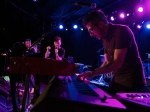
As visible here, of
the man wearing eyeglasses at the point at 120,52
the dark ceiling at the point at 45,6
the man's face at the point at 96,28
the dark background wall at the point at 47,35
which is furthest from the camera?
the dark background wall at the point at 47,35

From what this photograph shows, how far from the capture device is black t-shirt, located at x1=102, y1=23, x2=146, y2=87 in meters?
2.10

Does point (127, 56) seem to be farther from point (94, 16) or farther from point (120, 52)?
point (94, 16)

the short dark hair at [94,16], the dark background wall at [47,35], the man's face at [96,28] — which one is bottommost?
the man's face at [96,28]

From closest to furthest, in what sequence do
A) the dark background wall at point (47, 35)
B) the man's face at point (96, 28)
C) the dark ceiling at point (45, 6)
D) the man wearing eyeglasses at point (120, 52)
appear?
the man wearing eyeglasses at point (120, 52) < the man's face at point (96, 28) < the dark ceiling at point (45, 6) < the dark background wall at point (47, 35)

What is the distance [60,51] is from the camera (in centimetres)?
836

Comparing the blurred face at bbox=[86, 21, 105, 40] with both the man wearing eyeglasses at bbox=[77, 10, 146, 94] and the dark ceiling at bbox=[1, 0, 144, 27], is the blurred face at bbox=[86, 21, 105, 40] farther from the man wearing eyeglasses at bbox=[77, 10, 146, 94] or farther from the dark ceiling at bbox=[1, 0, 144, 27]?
the dark ceiling at bbox=[1, 0, 144, 27]

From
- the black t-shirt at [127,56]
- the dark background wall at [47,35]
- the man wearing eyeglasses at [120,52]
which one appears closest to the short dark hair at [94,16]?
the man wearing eyeglasses at [120,52]

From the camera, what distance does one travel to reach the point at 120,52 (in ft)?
6.64

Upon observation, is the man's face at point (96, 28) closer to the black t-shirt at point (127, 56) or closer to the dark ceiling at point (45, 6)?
the black t-shirt at point (127, 56)

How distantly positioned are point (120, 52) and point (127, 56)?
0.19 m

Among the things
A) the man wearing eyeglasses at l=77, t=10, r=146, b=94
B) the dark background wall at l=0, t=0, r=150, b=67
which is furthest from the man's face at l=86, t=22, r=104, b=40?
the dark background wall at l=0, t=0, r=150, b=67

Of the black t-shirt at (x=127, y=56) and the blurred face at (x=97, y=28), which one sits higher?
the blurred face at (x=97, y=28)

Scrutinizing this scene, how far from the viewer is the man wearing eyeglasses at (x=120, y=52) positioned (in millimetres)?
2037

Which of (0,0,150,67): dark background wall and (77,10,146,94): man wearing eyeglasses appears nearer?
(77,10,146,94): man wearing eyeglasses
